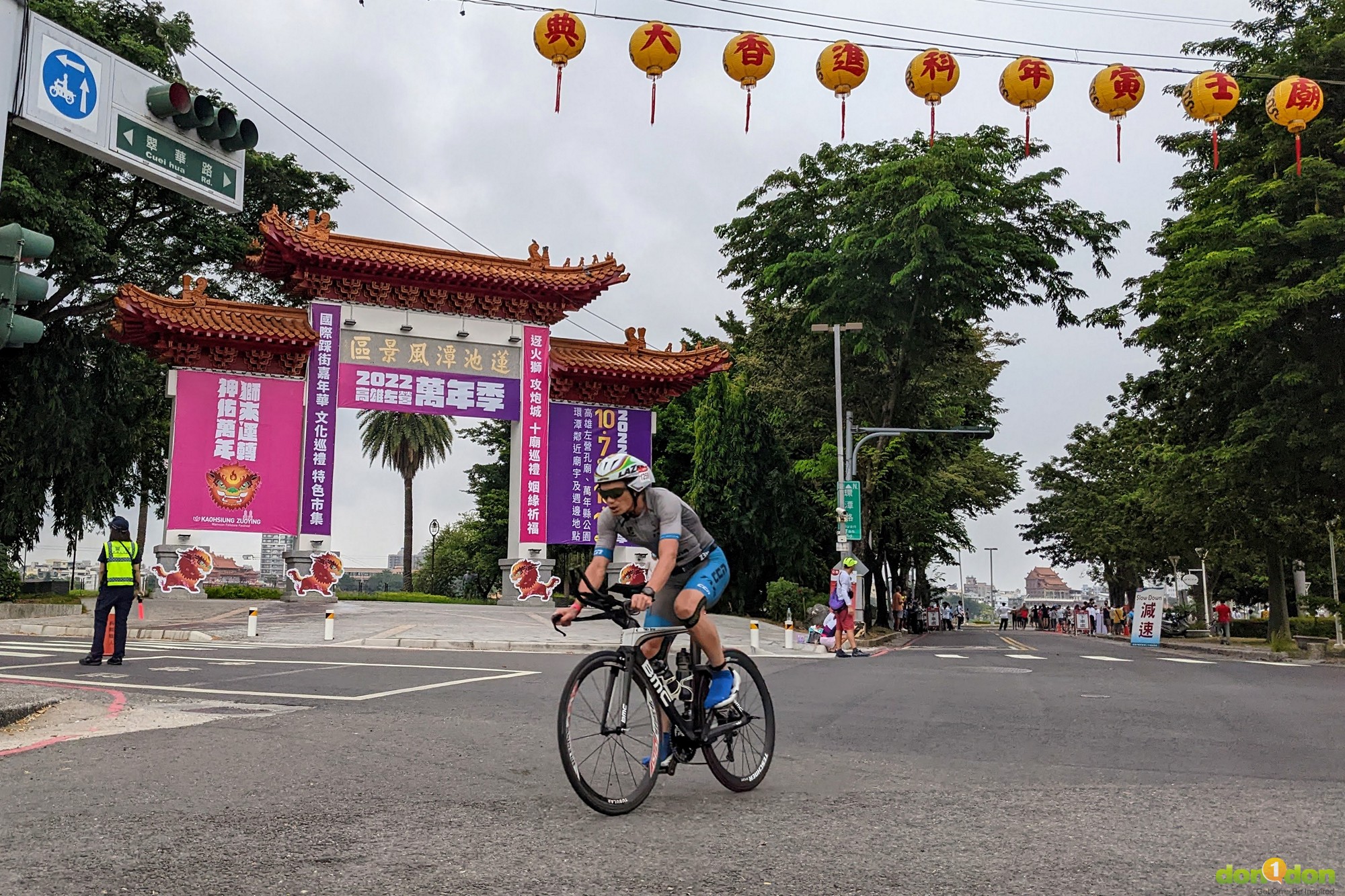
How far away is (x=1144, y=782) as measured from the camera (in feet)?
20.1

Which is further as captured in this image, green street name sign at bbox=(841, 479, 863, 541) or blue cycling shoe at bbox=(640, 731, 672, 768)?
green street name sign at bbox=(841, 479, 863, 541)

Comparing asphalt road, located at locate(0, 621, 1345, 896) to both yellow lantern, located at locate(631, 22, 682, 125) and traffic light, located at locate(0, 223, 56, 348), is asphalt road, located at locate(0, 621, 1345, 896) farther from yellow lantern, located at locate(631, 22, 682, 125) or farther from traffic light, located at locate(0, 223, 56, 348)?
yellow lantern, located at locate(631, 22, 682, 125)

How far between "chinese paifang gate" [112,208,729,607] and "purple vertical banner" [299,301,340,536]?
0.13ft

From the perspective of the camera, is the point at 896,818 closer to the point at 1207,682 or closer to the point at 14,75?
the point at 14,75

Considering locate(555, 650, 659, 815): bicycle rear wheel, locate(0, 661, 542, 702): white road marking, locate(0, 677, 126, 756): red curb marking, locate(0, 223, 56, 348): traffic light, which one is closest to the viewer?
locate(555, 650, 659, 815): bicycle rear wheel

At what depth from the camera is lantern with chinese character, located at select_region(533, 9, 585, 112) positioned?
13203 mm

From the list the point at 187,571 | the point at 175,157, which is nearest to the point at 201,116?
the point at 175,157

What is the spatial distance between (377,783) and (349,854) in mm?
1503

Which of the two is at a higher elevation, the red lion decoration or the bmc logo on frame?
the red lion decoration

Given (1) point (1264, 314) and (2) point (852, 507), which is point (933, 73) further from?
(2) point (852, 507)

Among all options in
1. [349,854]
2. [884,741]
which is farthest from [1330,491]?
[349,854]

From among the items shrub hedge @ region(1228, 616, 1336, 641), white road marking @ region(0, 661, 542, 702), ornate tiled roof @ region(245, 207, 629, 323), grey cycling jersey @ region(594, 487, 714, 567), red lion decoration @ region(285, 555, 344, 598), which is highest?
ornate tiled roof @ region(245, 207, 629, 323)

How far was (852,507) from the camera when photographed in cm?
2641

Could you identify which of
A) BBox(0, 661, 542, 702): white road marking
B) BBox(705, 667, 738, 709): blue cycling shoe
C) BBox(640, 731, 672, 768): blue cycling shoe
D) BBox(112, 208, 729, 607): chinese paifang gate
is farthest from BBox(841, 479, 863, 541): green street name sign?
BBox(640, 731, 672, 768): blue cycling shoe
